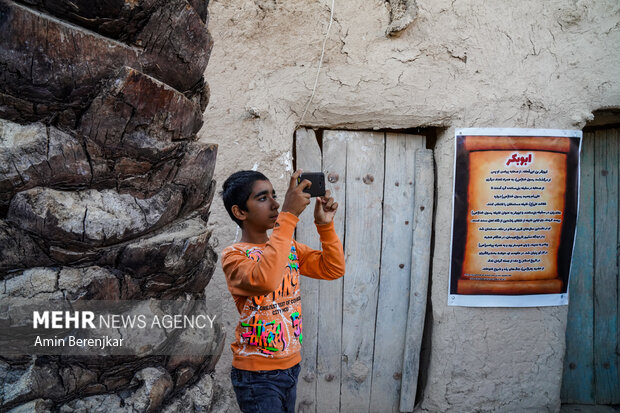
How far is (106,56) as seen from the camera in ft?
3.46

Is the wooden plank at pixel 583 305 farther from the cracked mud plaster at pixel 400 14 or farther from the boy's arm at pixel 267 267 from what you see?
the boy's arm at pixel 267 267

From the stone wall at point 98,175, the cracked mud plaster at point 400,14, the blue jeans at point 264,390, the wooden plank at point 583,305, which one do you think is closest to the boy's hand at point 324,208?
the blue jeans at point 264,390

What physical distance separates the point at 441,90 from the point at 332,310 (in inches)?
59.5

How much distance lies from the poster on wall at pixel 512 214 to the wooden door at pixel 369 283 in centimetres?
22

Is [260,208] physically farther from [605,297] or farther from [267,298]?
[605,297]

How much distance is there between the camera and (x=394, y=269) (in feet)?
9.77

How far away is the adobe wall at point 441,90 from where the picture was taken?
8.91 feet

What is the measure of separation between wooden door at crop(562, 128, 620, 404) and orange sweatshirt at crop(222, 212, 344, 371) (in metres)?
2.50

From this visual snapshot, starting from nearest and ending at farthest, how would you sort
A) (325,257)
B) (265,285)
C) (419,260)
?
1. (265,285)
2. (325,257)
3. (419,260)

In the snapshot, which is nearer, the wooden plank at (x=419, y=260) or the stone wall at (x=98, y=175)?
the stone wall at (x=98, y=175)

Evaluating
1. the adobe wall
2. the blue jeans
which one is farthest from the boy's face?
the adobe wall

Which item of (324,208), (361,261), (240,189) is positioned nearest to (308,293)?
(361,261)

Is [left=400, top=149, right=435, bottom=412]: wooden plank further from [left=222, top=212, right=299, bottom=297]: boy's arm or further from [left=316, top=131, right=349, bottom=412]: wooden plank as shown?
[left=222, top=212, right=299, bottom=297]: boy's arm

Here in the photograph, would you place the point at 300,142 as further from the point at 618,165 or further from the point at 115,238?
the point at 618,165
